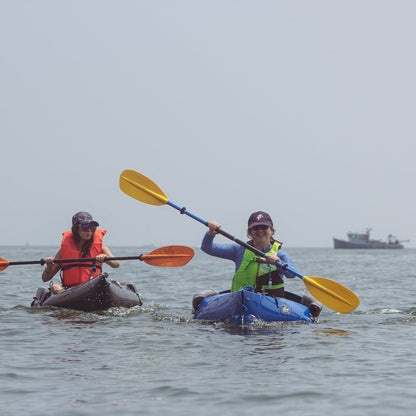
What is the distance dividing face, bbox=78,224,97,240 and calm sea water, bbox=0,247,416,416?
116 centimetres

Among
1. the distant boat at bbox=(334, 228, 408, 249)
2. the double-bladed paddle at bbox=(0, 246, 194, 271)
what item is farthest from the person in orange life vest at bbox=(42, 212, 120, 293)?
the distant boat at bbox=(334, 228, 408, 249)

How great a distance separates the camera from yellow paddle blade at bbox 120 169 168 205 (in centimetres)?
1084

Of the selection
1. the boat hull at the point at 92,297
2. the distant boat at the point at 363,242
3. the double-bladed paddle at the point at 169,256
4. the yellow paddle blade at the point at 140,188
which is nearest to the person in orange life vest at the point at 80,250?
the boat hull at the point at 92,297

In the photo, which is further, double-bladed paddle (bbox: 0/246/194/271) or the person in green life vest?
double-bladed paddle (bbox: 0/246/194/271)

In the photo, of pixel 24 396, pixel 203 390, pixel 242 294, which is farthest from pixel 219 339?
pixel 24 396

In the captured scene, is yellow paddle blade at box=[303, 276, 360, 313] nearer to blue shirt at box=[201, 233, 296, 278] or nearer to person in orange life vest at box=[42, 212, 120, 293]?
blue shirt at box=[201, 233, 296, 278]

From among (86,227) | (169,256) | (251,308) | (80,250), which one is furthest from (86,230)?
(251,308)

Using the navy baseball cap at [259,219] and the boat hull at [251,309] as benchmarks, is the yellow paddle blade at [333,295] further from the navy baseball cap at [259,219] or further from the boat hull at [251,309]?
the navy baseball cap at [259,219]

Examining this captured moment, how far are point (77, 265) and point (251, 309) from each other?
335cm

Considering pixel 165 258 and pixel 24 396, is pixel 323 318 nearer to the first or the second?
pixel 165 258

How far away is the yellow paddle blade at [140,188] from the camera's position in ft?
35.6

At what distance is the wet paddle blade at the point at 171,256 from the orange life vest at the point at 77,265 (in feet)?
2.66

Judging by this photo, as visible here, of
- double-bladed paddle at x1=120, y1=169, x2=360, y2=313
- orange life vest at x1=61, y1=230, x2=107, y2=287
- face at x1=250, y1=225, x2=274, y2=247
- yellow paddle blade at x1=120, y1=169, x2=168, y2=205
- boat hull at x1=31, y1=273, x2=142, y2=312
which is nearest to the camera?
face at x1=250, y1=225, x2=274, y2=247

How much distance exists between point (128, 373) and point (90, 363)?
0.63 m
